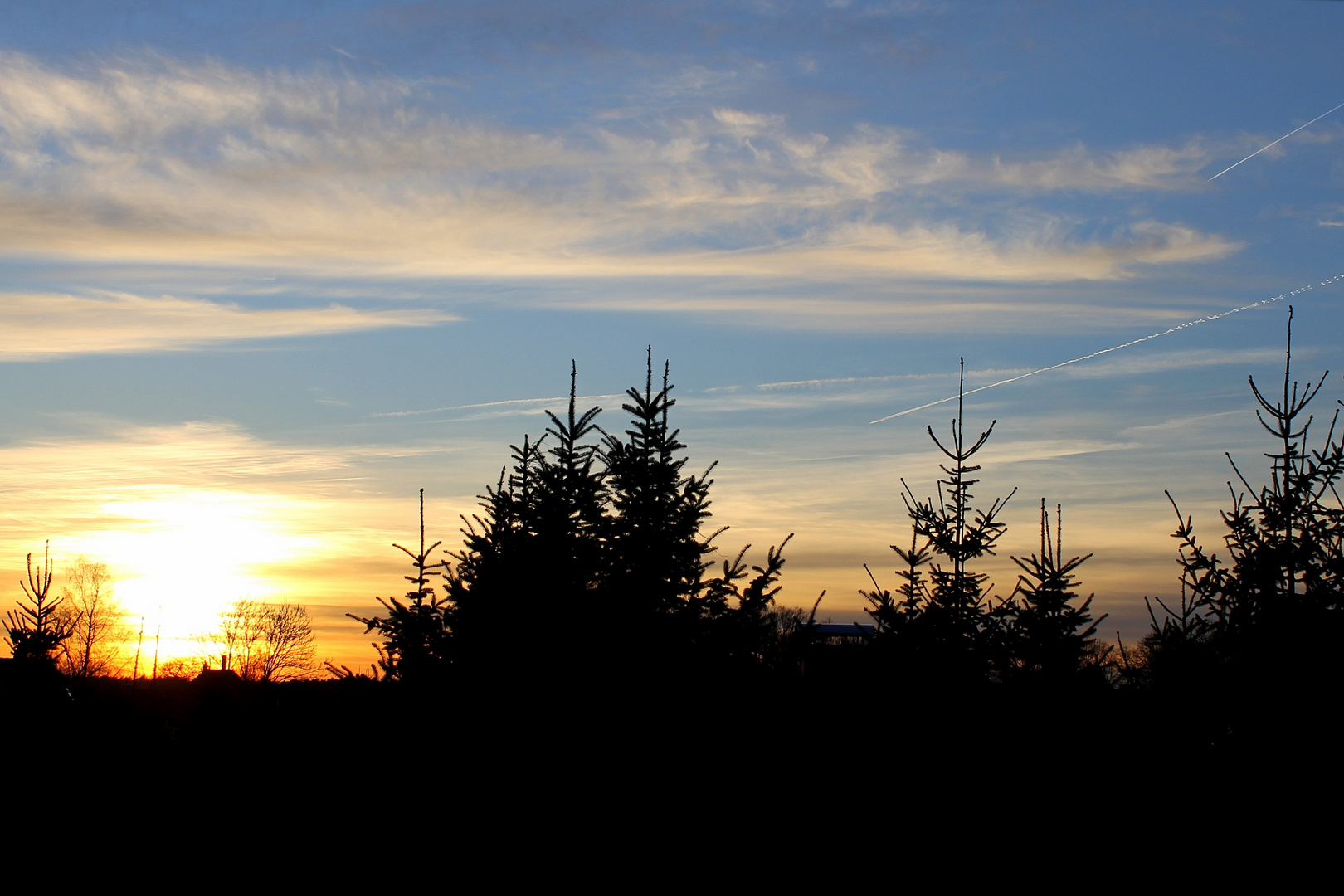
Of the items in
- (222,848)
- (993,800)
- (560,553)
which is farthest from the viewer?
(560,553)

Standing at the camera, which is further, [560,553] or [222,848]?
[560,553]

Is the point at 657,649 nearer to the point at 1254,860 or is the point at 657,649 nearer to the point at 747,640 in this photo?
the point at 747,640

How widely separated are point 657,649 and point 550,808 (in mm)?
2162

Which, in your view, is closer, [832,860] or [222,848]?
[832,860]

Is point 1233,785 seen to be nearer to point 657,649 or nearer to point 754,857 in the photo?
point 754,857

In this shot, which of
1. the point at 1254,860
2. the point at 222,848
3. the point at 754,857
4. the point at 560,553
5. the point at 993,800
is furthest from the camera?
the point at 560,553

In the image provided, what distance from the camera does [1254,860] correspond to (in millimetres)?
8812

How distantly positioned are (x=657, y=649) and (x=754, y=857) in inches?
97.4

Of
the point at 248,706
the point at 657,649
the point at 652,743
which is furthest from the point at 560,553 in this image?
the point at 248,706

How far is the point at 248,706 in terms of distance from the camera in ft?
45.4

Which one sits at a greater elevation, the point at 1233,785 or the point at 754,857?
the point at 1233,785

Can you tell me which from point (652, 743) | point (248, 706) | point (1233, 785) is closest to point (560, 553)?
point (652, 743)

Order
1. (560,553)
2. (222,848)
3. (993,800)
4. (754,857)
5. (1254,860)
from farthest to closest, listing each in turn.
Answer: (560,553) → (222,848) → (993,800) → (754,857) → (1254,860)

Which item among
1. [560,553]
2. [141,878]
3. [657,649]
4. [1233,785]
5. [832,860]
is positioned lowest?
[141,878]
